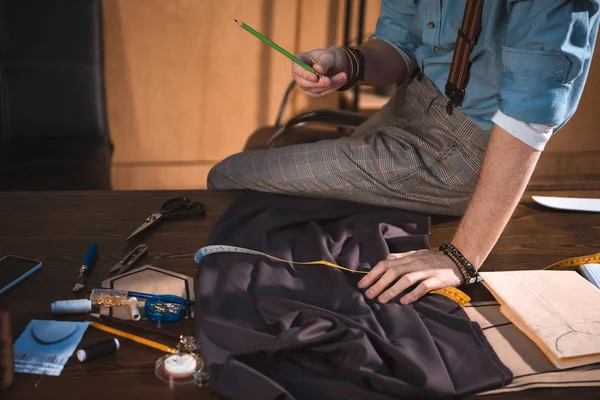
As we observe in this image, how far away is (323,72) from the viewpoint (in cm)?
156

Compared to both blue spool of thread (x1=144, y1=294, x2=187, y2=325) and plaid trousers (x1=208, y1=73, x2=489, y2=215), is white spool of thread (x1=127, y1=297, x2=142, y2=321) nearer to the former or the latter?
blue spool of thread (x1=144, y1=294, x2=187, y2=325)

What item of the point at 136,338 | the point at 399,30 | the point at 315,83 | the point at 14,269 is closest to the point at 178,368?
the point at 136,338

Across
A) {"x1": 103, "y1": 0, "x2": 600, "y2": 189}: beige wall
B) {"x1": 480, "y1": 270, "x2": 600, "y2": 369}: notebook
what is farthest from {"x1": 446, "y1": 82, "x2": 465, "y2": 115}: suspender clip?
{"x1": 103, "y1": 0, "x2": 600, "y2": 189}: beige wall

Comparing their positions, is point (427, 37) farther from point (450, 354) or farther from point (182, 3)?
point (182, 3)

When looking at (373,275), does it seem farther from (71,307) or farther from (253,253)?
(71,307)

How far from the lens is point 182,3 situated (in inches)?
113

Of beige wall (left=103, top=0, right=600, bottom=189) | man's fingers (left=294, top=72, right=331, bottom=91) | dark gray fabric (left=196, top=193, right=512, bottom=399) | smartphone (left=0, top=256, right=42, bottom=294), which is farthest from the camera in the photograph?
beige wall (left=103, top=0, right=600, bottom=189)

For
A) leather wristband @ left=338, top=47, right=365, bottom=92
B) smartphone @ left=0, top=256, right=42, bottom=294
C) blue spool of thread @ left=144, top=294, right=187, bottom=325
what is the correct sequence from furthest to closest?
leather wristband @ left=338, top=47, right=365, bottom=92 < smartphone @ left=0, top=256, right=42, bottom=294 < blue spool of thread @ left=144, top=294, right=187, bottom=325

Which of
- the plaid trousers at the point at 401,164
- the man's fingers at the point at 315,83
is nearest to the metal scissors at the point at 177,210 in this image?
the plaid trousers at the point at 401,164

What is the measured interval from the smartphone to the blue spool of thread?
28 centimetres

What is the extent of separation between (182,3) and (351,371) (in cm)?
A: 221

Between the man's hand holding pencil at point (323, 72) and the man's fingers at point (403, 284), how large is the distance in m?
0.52

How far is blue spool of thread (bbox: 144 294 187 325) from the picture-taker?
3.82ft

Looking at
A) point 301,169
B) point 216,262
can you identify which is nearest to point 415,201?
point 301,169
